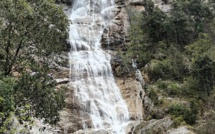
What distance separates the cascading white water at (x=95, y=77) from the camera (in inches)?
770

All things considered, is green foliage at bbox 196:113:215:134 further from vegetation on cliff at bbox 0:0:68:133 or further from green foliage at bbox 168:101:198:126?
vegetation on cliff at bbox 0:0:68:133

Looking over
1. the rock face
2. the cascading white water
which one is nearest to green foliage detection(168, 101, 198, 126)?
the rock face

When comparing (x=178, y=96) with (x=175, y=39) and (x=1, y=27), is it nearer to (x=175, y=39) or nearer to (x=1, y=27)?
(x=175, y=39)

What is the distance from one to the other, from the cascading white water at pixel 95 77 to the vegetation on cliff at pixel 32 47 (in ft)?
23.6

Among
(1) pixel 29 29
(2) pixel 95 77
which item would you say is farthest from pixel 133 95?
(1) pixel 29 29

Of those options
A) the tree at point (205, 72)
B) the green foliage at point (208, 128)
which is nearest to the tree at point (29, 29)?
the green foliage at point (208, 128)

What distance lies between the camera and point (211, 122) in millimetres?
14984

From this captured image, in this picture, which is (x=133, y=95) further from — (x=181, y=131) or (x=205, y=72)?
(x=181, y=131)

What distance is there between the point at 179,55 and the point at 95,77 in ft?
22.0

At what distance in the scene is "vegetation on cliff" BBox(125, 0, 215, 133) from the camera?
18.8 metres

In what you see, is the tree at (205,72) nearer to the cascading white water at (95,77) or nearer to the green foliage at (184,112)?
the green foliage at (184,112)

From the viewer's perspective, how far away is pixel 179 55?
23.2 m

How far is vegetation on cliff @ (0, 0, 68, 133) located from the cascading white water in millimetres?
7185

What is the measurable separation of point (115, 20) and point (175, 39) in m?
6.57
